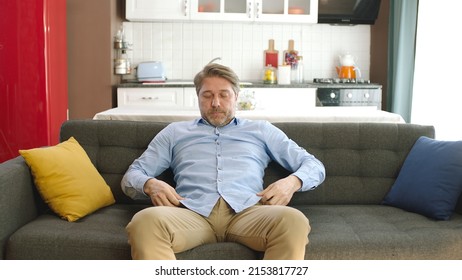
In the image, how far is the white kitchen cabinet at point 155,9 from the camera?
5.41 meters

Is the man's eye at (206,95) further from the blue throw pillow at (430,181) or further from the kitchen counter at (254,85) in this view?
the kitchen counter at (254,85)

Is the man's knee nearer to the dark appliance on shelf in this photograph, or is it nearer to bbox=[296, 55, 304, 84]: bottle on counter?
bbox=[296, 55, 304, 84]: bottle on counter

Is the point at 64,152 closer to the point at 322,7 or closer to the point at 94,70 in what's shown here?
the point at 94,70

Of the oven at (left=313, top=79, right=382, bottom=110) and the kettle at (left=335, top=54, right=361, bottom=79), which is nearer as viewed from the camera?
the oven at (left=313, top=79, right=382, bottom=110)

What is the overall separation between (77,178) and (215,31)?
138 inches

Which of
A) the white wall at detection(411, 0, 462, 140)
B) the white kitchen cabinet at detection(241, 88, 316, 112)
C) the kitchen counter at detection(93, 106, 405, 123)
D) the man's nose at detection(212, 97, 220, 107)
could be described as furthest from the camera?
the white kitchen cabinet at detection(241, 88, 316, 112)

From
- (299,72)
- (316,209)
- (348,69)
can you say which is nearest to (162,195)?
(316,209)

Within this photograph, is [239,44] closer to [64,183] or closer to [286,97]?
[286,97]

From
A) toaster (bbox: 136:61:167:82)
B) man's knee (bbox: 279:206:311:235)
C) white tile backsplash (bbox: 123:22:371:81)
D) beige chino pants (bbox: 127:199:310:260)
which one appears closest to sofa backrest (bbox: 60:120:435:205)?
beige chino pants (bbox: 127:199:310:260)

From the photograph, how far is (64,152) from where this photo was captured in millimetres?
2592

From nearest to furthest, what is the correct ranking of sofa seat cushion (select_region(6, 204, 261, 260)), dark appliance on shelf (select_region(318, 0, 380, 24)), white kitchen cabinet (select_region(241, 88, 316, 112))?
sofa seat cushion (select_region(6, 204, 261, 260)), white kitchen cabinet (select_region(241, 88, 316, 112)), dark appliance on shelf (select_region(318, 0, 380, 24))

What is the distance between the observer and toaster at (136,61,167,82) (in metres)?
5.50

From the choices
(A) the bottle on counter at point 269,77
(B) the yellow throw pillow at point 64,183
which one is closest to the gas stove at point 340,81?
(A) the bottle on counter at point 269,77

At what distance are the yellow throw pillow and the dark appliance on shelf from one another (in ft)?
11.8
